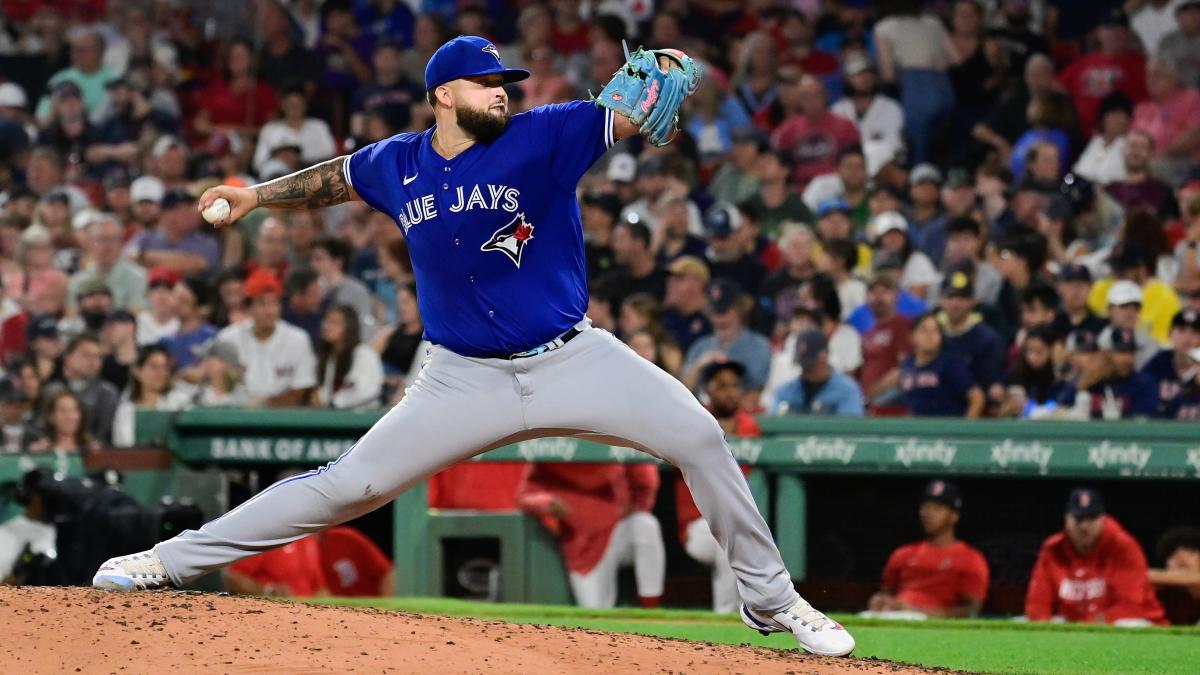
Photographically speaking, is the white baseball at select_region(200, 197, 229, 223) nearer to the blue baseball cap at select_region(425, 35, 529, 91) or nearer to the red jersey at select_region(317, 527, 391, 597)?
the blue baseball cap at select_region(425, 35, 529, 91)

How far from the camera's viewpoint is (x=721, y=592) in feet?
29.0

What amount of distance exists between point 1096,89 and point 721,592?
17.1 ft

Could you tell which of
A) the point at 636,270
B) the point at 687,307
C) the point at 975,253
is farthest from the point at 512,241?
the point at 975,253

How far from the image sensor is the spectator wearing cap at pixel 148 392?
10.4 meters

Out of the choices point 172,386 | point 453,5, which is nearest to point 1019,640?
point 172,386

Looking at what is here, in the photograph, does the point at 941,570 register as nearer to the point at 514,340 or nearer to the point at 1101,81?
the point at 514,340

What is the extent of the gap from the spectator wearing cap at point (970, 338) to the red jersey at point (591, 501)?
1782 millimetres

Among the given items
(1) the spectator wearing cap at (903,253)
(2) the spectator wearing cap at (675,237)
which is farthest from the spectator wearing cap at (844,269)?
(2) the spectator wearing cap at (675,237)

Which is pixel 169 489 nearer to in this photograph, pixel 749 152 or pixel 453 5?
pixel 749 152

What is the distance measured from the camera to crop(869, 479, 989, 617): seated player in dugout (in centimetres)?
849

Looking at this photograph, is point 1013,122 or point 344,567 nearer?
point 344,567

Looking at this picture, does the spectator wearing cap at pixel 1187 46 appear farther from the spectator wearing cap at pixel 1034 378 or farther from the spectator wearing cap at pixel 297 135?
the spectator wearing cap at pixel 297 135

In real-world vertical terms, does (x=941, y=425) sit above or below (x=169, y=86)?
below

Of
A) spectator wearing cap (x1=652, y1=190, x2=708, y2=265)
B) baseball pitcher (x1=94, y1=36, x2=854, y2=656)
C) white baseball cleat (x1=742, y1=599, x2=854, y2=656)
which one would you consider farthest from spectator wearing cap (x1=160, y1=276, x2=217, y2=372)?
white baseball cleat (x1=742, y1=599, x2=854, y2=656)
